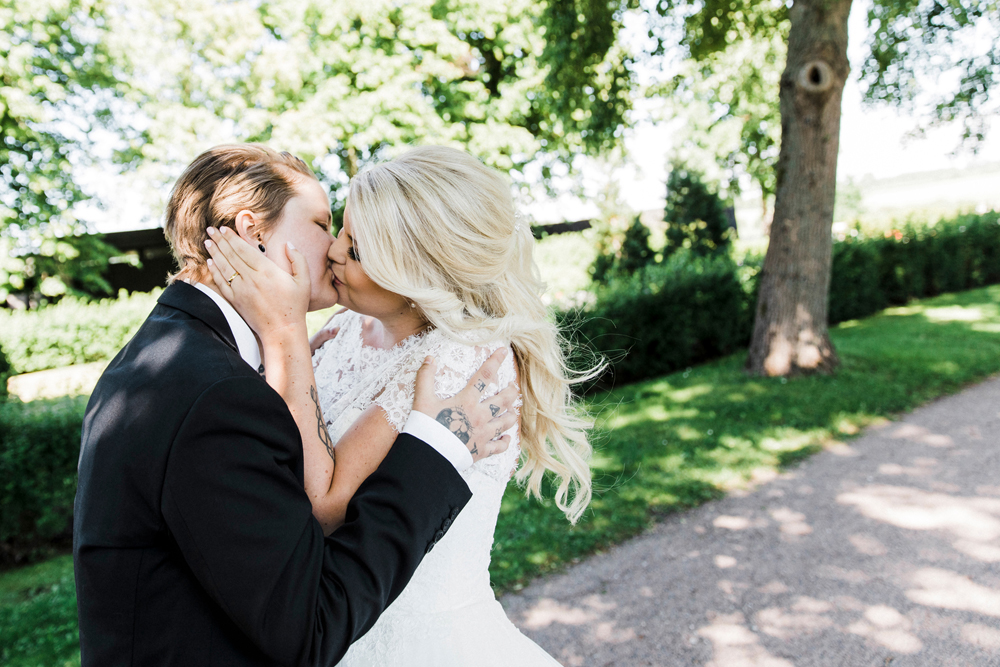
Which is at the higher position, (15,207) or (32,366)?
(15,207)

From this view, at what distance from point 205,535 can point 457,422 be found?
28.0 inches

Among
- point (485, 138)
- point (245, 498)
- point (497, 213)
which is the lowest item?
point (245, 498)

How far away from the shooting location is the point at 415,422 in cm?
169

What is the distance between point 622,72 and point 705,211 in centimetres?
905

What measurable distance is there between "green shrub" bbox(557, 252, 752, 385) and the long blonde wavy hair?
7.27 metres

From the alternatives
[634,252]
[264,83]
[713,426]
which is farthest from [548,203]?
[713,426]

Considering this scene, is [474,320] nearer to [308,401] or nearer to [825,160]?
[308,401]

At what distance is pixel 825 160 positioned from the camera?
8.77 m

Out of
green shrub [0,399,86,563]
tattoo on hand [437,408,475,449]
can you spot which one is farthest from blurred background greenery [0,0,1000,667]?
tattoo on hand [437,408,475,449]

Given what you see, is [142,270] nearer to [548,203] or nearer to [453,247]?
[548,203]

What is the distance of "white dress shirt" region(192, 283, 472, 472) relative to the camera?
1.62m

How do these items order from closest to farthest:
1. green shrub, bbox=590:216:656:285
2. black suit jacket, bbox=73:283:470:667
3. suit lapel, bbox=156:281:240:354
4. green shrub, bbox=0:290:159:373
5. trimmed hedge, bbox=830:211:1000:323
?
black suit jacket, bbox=73:283:470:667 < suit lapel, bbox=156:281:240:354 < trimmed hedge, bbox=830:211:1000:323 < green shrub, bbox=0:290:159:373 < green shrub, bbox=590:216:656:285

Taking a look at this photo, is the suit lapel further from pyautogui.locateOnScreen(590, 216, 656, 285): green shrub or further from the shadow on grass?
pyautogui.locateOnScreen(590, 216, 656, 285): green shrub

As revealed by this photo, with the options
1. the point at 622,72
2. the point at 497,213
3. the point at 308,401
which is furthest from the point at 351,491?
the point at 622,72
